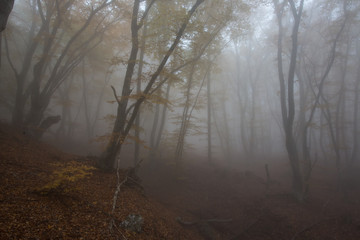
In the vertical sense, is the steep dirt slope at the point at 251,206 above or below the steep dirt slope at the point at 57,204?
below

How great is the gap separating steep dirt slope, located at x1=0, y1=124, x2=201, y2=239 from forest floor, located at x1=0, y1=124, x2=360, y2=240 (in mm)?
12

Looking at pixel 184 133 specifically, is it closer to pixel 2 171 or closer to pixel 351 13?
pixel 2 171

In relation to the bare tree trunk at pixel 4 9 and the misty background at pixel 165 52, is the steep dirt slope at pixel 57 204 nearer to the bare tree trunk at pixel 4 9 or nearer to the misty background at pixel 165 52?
the misty background at pixel 165 52

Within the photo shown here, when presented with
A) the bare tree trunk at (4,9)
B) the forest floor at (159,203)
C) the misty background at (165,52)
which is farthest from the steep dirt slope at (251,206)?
the bare tree trunk at (4,9)

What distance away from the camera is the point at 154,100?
5176 mm

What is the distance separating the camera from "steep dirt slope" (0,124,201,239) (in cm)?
248

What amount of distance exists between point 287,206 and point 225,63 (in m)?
15.4

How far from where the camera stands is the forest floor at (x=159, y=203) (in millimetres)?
2807

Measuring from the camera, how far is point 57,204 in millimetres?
3115

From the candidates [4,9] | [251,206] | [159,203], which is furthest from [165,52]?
[251,206]

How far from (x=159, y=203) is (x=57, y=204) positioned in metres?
4.18

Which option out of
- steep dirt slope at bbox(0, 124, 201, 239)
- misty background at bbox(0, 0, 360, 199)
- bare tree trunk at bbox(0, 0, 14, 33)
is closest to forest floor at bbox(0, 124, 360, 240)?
steep dirt slope at bbox(0, 124, 201, 239)

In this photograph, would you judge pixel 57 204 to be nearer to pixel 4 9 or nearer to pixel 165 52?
pixel 4 9

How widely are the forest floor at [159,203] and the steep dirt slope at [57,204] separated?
0.04 feet
